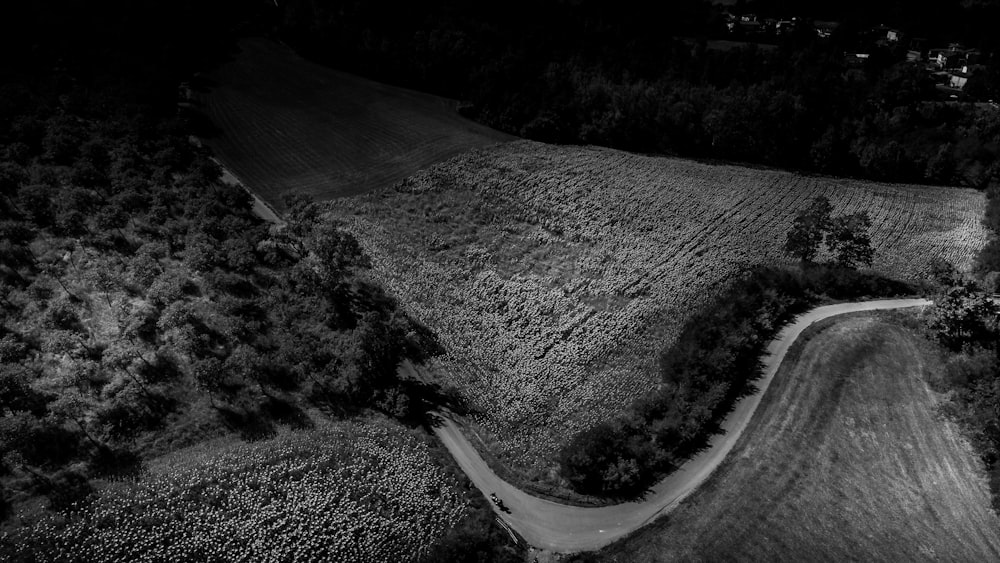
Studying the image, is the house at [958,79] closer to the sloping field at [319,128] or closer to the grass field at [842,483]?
the grass field at [842,483]

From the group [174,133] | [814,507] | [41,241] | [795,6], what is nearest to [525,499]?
[814,507]

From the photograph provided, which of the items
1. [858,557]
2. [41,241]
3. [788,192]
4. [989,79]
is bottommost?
[858,557]

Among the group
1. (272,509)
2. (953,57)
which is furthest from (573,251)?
(953,57)

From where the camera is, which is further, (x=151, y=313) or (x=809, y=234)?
(x=809, y=234)

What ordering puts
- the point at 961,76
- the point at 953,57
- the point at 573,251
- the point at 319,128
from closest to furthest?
the point at 573,251, the point at 319,128, the point at 961,76, the point at 953,57

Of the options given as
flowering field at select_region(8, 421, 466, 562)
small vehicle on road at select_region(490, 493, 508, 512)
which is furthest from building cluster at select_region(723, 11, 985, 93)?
flowering field at select_region(8, 421, 466, 562)

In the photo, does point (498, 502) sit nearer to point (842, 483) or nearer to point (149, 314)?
point (842, 483)

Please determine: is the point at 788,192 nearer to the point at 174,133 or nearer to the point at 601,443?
the point at 601,443

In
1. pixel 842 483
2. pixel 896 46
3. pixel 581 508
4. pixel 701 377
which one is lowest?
pixel 581 508
